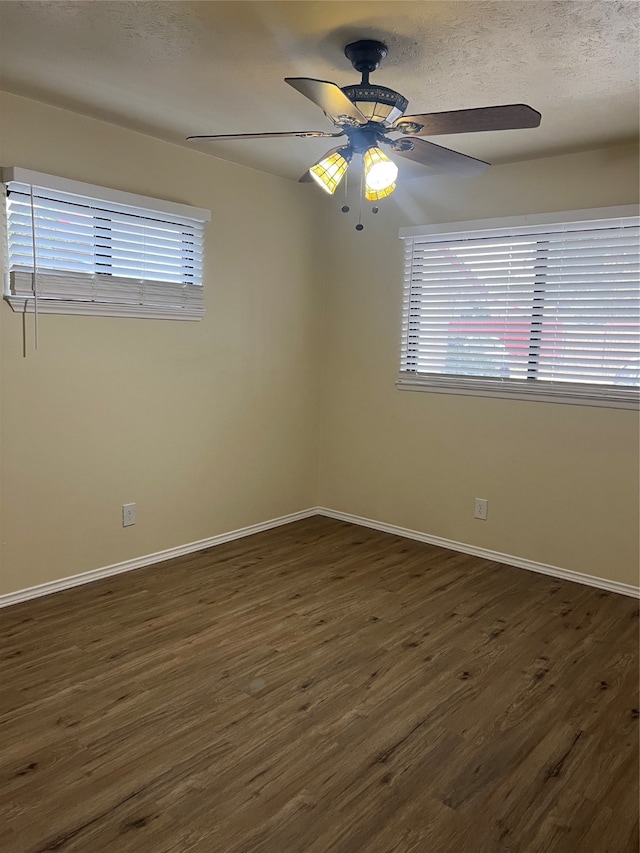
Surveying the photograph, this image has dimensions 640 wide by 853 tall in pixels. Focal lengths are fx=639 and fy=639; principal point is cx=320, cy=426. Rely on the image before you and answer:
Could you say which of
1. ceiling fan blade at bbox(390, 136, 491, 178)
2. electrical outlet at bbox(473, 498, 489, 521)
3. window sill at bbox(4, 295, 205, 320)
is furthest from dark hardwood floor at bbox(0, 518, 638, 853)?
ceiling fan blade at bbox(390, 136, 491, 178)

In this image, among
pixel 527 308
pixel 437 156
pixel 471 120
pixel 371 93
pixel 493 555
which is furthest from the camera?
pixel 493 555

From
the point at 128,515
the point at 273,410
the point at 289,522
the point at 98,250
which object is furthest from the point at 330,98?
the point at 289,522

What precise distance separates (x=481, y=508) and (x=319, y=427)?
1.42 m

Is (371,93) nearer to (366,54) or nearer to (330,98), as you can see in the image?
(366,54)

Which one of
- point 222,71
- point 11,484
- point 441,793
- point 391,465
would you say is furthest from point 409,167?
point 441,793

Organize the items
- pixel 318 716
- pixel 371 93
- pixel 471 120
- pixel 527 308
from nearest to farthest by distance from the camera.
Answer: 1. pixel 471 120
2. pixel 371 93
3. pixel 318 716
4. pixel 527 308

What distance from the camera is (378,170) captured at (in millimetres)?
2260

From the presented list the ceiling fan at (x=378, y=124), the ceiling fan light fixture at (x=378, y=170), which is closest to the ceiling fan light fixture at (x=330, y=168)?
the ceiling fan at (x=378, y=124)

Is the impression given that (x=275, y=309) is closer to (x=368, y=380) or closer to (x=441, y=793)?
(x=368, y=380)

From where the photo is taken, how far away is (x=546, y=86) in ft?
8.61

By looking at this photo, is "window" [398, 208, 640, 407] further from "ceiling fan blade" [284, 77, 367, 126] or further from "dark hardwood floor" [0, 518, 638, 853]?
"ceiling fan blade" [284, 77, 367, 126]

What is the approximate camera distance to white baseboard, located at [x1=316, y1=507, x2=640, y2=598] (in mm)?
3629

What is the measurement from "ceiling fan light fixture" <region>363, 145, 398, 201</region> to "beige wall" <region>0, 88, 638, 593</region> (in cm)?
171

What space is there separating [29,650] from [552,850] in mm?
2149
